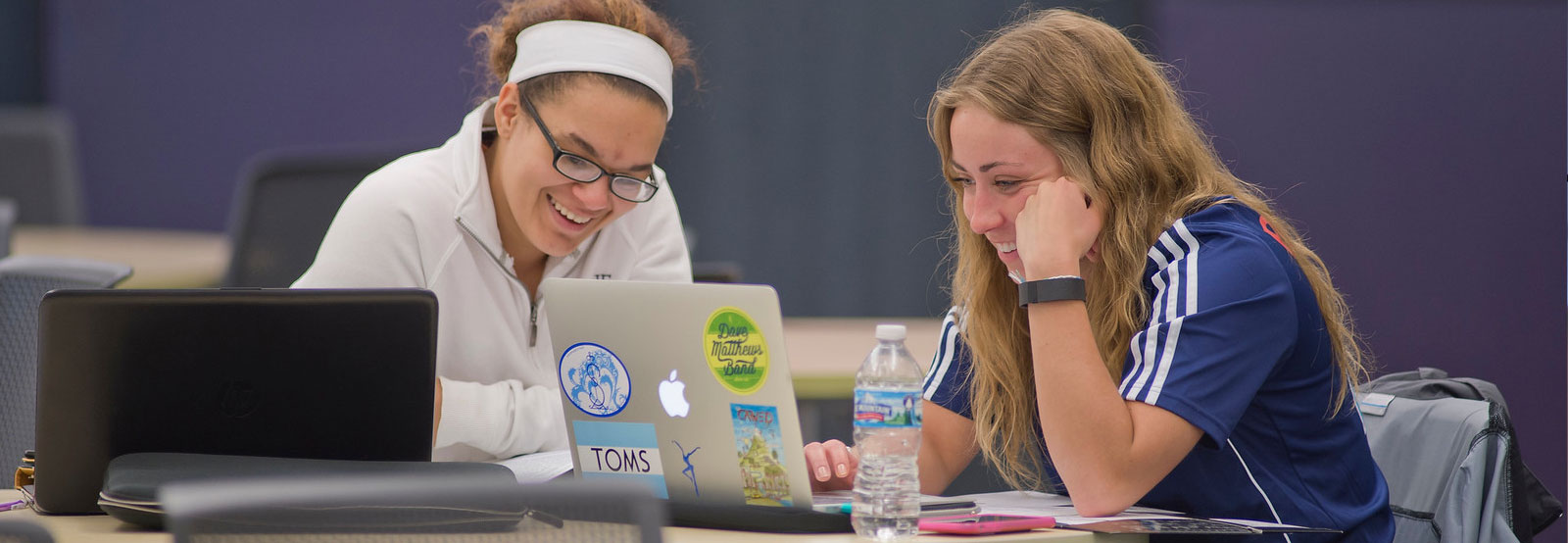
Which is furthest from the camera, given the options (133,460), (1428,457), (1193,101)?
(1193,101)

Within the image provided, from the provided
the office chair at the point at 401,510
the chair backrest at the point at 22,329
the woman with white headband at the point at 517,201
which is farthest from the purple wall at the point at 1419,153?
the office chair at the point at 401,510

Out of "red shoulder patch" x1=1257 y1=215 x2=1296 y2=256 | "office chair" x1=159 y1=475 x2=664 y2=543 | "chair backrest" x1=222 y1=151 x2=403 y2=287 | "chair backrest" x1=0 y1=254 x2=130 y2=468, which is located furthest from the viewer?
"chair backrest" x1=222 y1=151 x2=403 y2=287

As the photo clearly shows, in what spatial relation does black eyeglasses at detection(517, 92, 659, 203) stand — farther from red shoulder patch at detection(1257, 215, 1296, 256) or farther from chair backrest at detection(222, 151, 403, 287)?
red shoulder patch at detection(1257, 215, 1296, 256)

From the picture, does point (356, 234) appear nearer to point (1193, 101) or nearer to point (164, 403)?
point (164, 403)

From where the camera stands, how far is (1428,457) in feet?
5.01

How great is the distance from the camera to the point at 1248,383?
1313 mm

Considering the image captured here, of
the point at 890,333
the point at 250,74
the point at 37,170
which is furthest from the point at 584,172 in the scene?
the point at 37,170

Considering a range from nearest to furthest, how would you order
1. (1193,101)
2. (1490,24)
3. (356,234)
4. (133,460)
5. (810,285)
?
(133,460) → (356,234) → (1490,24) → (1193,101) → (810,285)

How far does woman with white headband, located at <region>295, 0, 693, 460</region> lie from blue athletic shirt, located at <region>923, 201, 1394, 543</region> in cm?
79

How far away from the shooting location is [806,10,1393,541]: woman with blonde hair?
4.30ft

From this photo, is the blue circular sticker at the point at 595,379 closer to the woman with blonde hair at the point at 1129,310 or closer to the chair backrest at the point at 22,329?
the woman with blonde hair at the point at 1129,310

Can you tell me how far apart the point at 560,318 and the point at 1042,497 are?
1.92 ft

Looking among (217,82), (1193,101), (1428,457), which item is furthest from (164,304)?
(217,82)

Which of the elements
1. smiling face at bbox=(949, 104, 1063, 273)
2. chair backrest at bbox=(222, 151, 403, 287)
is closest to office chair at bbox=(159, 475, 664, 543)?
smiling face at bbox=(949, 104, 1063, 273)
